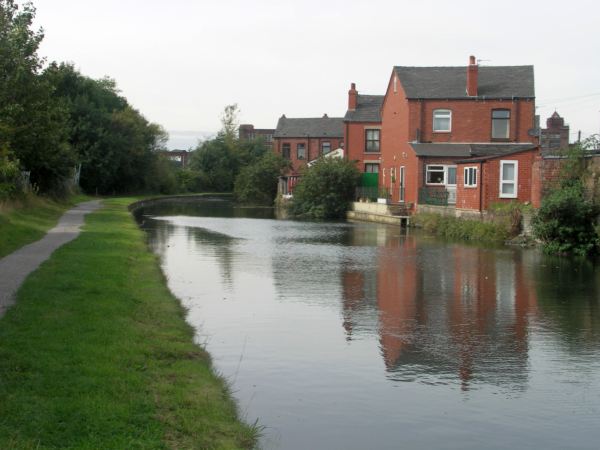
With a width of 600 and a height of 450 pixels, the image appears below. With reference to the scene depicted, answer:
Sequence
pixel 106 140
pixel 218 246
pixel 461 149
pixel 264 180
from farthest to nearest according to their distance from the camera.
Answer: pixel 264 180 → pixel 106 140 → pixel 461 149 → pixel 218 246

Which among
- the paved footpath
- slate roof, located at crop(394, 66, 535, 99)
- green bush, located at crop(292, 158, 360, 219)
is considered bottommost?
the paved footpath

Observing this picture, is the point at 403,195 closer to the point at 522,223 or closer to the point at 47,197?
the point at 522,223

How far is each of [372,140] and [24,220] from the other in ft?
125

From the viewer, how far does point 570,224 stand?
83.8ft

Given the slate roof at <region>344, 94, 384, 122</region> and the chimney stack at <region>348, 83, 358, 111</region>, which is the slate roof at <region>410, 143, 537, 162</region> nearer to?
the slate roof at <region>344, 94, 384, 122</region>

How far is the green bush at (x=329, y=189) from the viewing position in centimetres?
5197

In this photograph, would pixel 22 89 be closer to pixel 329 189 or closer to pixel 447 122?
pixel 447 122

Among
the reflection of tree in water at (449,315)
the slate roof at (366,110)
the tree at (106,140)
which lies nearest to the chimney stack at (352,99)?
the slate roof at (366,110)

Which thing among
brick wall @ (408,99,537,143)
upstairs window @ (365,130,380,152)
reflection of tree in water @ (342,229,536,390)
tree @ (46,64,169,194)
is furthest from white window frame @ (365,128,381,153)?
reflection of tree in water @ (342,229,536,390)

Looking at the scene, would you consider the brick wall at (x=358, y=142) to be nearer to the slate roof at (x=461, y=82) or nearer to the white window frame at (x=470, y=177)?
the slate roof at (x=461, y=82)

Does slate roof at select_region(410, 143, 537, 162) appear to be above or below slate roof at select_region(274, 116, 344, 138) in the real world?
below

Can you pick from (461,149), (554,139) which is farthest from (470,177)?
(461,149)

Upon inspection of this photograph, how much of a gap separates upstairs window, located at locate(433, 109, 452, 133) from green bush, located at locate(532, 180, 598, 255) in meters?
20.7

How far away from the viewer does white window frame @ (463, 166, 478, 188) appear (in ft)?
112
